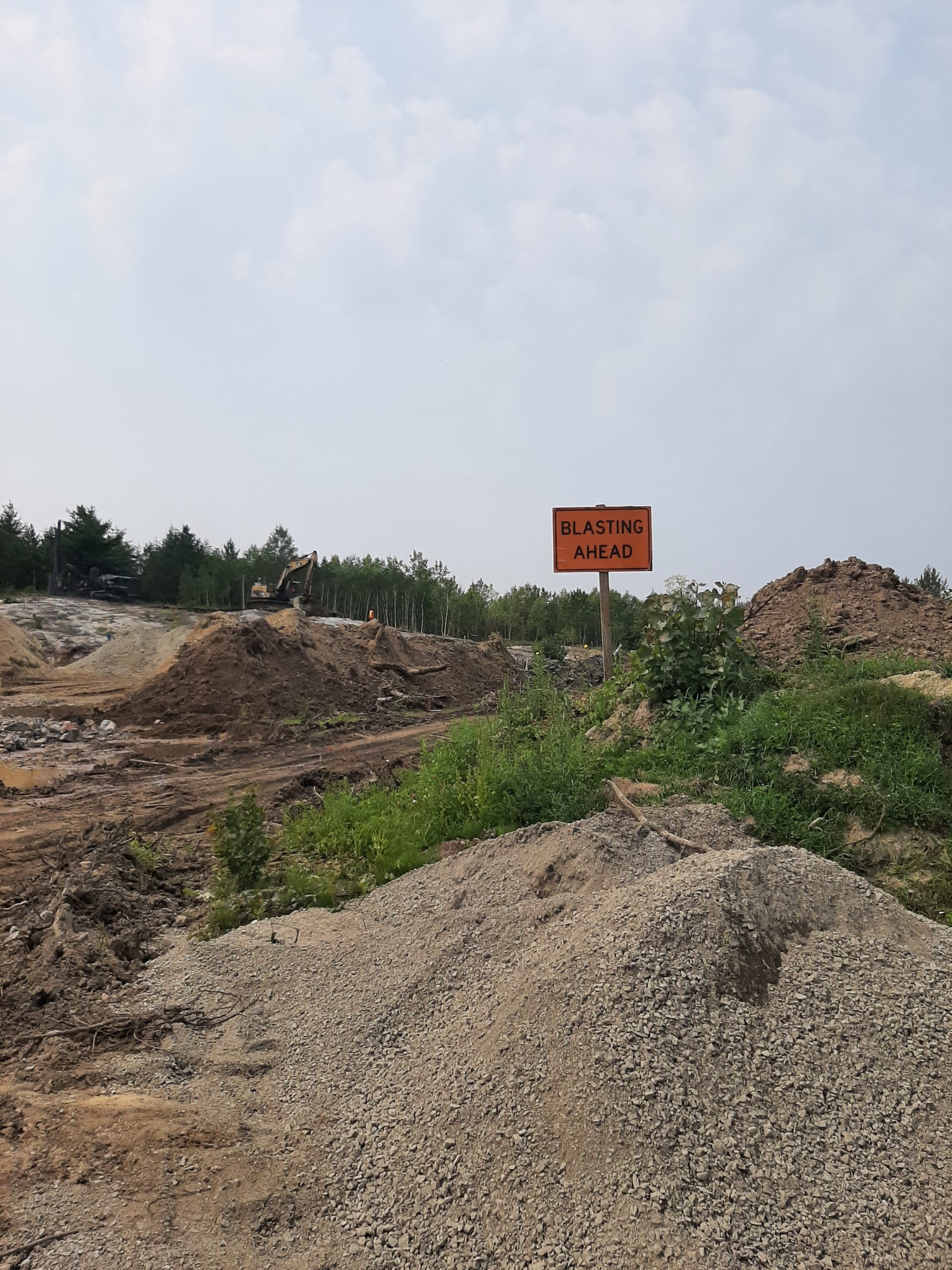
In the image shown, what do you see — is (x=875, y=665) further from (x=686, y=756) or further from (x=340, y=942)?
(x=340, y=942)

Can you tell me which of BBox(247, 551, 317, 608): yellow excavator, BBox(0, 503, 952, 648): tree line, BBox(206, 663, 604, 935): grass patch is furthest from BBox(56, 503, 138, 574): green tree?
BBox(206, 663, 604, 935): grass patch

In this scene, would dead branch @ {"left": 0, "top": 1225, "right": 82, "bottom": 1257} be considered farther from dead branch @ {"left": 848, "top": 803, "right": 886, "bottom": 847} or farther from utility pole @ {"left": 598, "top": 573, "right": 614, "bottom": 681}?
utility pole @ {"left": 598, "top": 573, "right": 614, "bottom": 681}

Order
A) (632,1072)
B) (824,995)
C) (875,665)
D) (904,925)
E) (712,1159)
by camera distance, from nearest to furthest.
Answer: (712,1159), (632,1072), (824,995), (904,925), (875,665)

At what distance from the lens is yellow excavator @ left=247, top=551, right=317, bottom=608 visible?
27656mm

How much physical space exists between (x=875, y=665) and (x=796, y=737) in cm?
178

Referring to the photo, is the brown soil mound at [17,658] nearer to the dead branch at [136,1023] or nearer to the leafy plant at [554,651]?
the leafy plant at [554,651]

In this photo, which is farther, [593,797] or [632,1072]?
[593,797]

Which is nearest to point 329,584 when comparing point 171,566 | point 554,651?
point 171,566

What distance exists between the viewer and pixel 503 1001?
3.01 metres

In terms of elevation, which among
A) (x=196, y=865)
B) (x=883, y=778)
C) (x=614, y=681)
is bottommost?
(x=196, y=865)

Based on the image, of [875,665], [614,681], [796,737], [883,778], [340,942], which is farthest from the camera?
[614,681]

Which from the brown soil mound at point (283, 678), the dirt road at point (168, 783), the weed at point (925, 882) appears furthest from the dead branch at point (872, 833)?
the brown soil mound at point (283, 678)

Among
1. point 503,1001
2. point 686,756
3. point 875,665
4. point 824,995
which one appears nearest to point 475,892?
point 503,1001

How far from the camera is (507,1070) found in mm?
2664
